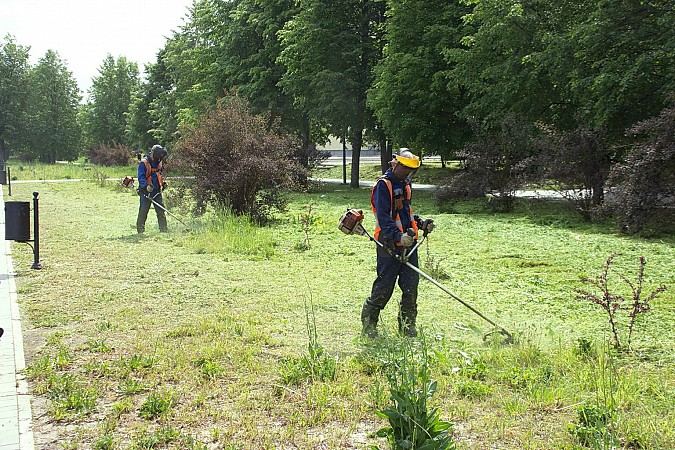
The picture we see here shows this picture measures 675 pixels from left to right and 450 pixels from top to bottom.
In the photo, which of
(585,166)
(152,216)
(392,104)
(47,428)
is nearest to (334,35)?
(392,104)

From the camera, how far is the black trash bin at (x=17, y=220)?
9625mm

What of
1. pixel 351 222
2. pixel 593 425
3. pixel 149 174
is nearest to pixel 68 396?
pixel 351 222

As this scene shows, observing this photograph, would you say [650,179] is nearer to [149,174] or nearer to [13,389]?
[149,174]

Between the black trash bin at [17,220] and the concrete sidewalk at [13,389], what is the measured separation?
2.08 m

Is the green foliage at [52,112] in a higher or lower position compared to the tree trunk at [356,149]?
higher

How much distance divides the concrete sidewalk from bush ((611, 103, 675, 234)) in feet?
36.0

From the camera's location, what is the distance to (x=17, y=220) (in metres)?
9.73

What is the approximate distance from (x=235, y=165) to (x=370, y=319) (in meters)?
9.47

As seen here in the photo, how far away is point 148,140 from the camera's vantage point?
59406mm

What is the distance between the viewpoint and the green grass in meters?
4.21

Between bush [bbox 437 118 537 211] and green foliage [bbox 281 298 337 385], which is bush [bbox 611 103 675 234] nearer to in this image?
bush [bbox 437 118 537 211]

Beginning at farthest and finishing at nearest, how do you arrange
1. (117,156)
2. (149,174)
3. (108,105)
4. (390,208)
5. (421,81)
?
(108,105) < (117,156) < (421,81) < (149,174) < (390,208)

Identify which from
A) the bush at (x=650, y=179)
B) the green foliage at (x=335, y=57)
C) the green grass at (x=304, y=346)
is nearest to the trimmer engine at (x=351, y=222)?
the green grass at (x=304, y=346)

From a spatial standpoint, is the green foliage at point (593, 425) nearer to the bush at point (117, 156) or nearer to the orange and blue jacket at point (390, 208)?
the orange and blue jacket at point (390, 208)
